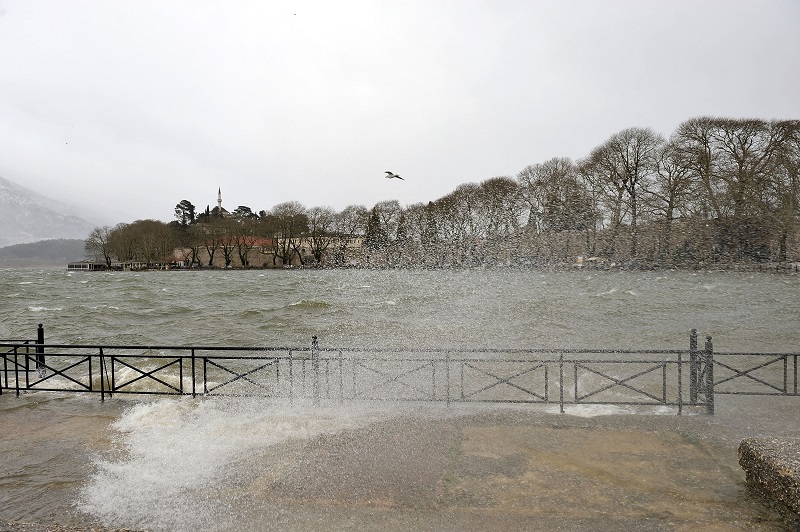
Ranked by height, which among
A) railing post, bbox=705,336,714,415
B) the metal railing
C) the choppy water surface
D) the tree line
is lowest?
the choppy water surface

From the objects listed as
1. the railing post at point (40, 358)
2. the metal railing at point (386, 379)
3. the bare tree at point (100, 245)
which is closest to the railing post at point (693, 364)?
the metal railing at point (386, 379)

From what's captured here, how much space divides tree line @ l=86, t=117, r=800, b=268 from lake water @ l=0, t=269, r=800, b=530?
9.00m

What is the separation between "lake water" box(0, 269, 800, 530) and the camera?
A: 5.85 m

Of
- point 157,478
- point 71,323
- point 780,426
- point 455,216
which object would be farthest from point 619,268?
point 157,478

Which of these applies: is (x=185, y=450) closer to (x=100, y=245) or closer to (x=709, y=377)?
(x=709, y=377)

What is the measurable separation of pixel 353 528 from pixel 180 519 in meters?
1.71

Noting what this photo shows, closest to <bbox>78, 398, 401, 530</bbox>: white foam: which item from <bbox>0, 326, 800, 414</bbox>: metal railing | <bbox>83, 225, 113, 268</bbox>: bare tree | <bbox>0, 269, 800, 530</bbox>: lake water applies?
<bbox>0, 269, 800, 530</bbox>: lake water

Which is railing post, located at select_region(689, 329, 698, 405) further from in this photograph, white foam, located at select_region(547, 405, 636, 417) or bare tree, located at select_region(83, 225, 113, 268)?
bare tree, located at select_region(83, 225, 113, 268)

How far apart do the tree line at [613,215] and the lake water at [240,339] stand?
29.5 feet

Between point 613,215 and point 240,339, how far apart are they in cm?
5845

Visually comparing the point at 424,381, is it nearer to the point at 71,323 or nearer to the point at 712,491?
the point at 712,491

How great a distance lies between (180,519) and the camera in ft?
16.8

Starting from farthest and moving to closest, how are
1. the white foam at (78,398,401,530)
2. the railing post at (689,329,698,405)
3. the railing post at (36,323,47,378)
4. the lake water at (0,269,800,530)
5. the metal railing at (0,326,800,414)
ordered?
the railing post at (36,323,47,378) < the metal railing at (0,326,800,414) < the railing post at (689,329,698,405) < the lake water at (0,269,800,530) < the white foam at (78,398,401,530)

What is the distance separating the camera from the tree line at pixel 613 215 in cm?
5884
